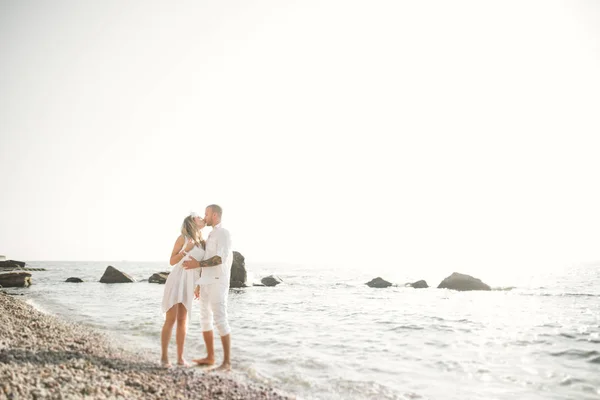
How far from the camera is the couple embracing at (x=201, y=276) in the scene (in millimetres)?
7586

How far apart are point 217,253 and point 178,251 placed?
0.82m

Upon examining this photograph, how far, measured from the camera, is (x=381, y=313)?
20.3 m

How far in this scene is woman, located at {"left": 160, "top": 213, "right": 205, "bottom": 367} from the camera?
7598mm

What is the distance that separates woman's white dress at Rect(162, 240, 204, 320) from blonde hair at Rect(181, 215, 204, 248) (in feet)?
0.58

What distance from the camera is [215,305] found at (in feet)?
25.2

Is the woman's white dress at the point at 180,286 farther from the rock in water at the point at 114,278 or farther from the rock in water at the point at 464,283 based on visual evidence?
the rock in water at the point at 114,278

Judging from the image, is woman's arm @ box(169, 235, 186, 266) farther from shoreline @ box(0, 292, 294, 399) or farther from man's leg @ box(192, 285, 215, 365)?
shoreline @ box(0, 292, 294, 399)

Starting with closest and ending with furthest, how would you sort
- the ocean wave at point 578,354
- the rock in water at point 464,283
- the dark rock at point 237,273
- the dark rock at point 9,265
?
the ocean wave at point 578,354 < the rock in water at point 464,283 < the dark rock at point 237,273 < the dark rock at point 9,265

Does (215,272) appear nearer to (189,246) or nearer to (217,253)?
(217,253)

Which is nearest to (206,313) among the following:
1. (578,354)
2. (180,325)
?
(180,325)

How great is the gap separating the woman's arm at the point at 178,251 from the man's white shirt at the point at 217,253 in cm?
48

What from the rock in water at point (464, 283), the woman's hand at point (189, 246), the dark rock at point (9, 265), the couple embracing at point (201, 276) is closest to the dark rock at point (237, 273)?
the rock in water at point (464, 283)

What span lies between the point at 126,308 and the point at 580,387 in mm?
19703

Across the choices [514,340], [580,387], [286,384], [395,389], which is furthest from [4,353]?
[514,340]
